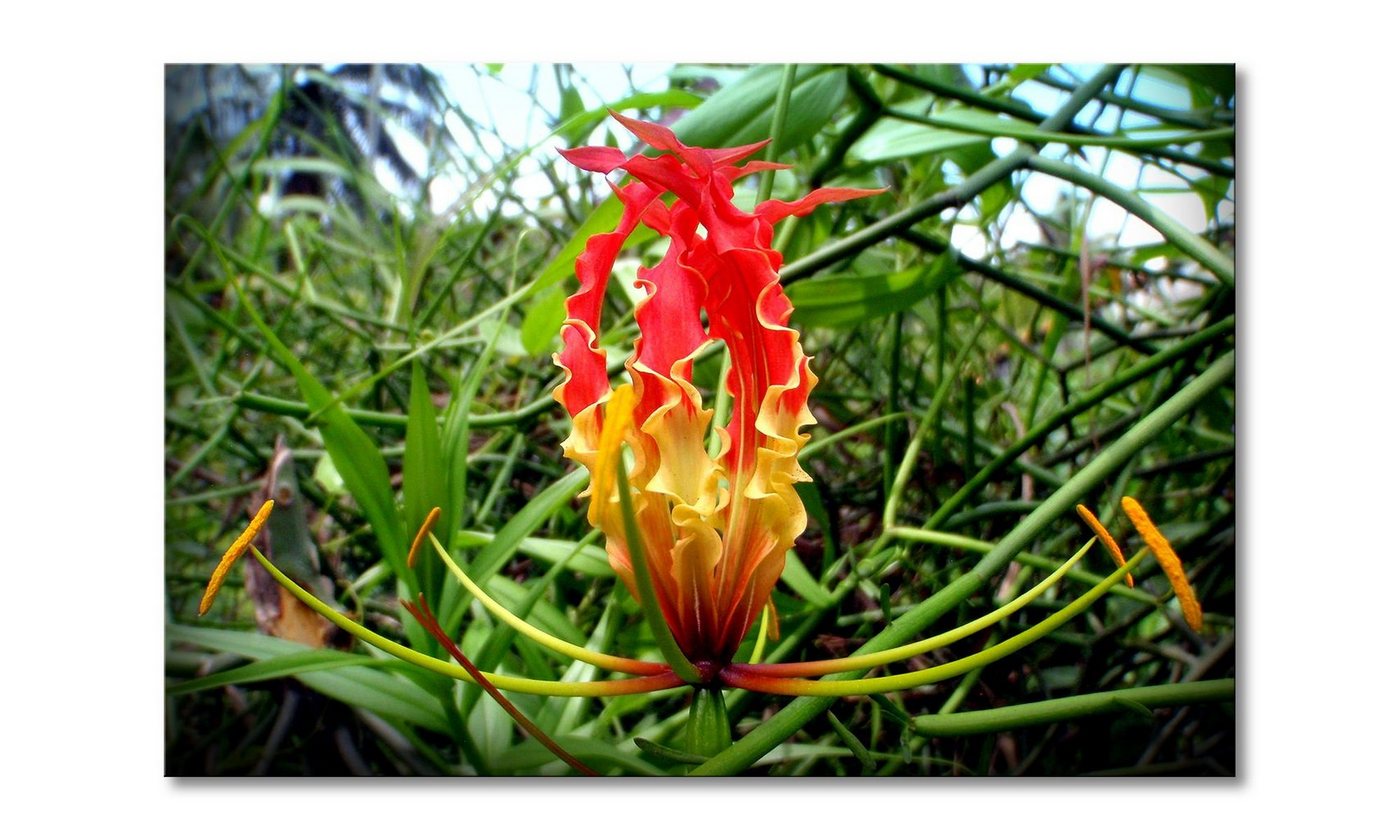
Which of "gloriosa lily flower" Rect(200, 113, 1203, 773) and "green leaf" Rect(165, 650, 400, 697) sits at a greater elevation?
"gloriosa lily flower" Rect(200, 113, 1203, 773)

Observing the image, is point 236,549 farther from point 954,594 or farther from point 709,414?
point 954,594

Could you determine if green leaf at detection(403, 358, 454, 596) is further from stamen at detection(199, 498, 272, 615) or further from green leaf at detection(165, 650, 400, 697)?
stamen at detection(199, 498, 272, 615)

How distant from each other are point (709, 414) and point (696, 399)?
0.02m

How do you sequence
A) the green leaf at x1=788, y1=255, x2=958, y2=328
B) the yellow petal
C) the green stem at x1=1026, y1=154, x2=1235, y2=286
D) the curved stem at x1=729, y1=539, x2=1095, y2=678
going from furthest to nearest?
1. the green leaf at x1=788, y1=255, x2=958, y2=328
2. the green stem at x1=1026, y1=154, x2=1235, y2=286
3. the curved stem at x1=729, y1=539, x2=1095, y2=678
4. the yellow petal

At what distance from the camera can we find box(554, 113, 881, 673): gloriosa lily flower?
737mm

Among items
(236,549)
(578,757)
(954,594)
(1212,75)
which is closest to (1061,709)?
(954,594)

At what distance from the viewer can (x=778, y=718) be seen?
758mm

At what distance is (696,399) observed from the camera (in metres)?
0.74

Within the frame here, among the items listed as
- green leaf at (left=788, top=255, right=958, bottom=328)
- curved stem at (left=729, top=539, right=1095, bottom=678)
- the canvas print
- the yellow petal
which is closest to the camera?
the yellow petal

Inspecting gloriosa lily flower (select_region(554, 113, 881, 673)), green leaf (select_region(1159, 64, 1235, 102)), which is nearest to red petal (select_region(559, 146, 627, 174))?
gloriosa lily flower (select_region(554, 113, 881, 673))
